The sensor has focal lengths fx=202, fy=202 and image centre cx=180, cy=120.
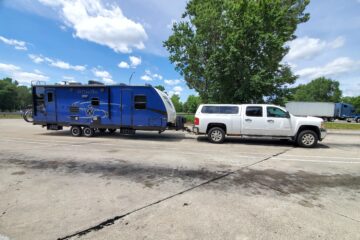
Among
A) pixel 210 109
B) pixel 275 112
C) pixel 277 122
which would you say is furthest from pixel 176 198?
pixel 275 112

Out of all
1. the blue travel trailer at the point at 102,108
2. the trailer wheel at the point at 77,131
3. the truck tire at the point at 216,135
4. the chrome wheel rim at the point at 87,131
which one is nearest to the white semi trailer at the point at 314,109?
the truck tire at the point at 216,135

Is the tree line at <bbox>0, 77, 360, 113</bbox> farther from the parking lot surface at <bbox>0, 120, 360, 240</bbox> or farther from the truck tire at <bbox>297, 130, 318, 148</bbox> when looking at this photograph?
the parking lot surface at <bbox>0, 120, 360, 240</bbox>

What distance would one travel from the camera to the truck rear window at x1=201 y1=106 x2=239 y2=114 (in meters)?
10.7

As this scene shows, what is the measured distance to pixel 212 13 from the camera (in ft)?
70.7

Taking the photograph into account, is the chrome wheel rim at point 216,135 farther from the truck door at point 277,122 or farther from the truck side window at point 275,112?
the truck side window at point 275,112

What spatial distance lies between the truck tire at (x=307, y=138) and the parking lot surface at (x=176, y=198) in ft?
8.93

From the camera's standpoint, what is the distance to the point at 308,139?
386 inches

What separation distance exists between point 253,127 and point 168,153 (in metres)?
4.86

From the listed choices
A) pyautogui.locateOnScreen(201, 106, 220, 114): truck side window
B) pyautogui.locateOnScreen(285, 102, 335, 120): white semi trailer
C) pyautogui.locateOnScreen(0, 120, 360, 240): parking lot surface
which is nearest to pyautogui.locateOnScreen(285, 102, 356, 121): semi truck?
pyautogui.locateOnScreen(285, 102, 335, 120): white semi trailer

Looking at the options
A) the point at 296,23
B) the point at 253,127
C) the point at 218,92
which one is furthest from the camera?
the point at 296,23

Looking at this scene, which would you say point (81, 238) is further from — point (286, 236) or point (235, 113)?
point (235, 113)

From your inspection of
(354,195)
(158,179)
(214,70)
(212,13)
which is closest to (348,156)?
(354,195)

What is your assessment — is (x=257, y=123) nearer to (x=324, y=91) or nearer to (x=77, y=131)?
(x=77, y=131)

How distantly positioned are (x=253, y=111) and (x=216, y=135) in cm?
226
